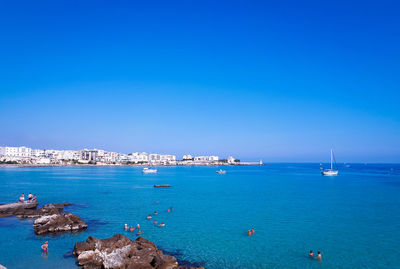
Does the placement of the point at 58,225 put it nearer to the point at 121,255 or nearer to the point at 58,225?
the point at 58,225

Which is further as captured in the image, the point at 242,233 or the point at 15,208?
the point at 15,208

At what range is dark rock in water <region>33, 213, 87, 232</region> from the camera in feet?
82.9

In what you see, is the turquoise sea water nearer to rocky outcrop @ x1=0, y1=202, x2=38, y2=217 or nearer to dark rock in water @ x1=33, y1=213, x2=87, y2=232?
dark rock in water @ x1=33, y1=213, x2=87, y2=232

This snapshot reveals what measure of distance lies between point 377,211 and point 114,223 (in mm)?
31022

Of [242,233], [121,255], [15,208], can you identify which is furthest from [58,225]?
[242,233]

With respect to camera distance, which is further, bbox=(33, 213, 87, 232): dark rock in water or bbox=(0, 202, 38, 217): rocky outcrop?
bbox=(0, 202, 38, 217): rocky outcrop

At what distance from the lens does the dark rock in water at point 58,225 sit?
25281 mm

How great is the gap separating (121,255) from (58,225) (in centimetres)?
1120

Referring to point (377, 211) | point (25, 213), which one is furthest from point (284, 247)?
point (25, 213)

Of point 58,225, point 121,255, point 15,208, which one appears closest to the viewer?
point 121,255

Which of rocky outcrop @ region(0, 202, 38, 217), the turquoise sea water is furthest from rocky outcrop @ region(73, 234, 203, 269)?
rocky outcrop @ region(0, 202, 38, 217)

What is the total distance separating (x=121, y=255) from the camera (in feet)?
58.0

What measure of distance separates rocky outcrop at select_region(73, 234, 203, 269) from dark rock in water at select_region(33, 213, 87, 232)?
6.79 m

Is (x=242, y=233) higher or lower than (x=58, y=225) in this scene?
lower
